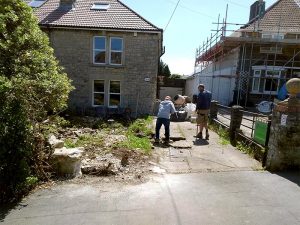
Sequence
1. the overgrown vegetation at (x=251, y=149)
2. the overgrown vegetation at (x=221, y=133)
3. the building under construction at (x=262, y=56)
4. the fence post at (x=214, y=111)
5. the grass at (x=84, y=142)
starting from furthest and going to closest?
the building under construction at (x=262, y=56) → the fence post at (x=214, y=111) → the overgrown vegetation at (x=221, y=133) → the grass at (x=84, y=142) → the overgrown vegetation at (x=251, y=149)

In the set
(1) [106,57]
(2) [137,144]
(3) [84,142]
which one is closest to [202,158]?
(2) [137,144]

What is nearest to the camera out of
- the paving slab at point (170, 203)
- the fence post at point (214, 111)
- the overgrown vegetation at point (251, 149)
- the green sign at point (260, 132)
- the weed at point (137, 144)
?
the paving slab at point (170, 203)

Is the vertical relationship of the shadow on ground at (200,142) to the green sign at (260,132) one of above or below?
below

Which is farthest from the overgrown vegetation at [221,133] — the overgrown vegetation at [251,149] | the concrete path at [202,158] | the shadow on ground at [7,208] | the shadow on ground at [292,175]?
the shadow on ground at [7,208]

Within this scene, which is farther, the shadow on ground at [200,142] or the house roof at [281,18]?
the house roof at [281,18]

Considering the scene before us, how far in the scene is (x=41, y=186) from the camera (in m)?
5.79

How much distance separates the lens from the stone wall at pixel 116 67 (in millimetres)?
17562

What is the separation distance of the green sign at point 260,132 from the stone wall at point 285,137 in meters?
0.53

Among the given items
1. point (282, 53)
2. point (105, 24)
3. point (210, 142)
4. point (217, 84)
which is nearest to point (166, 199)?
point (210, 142)

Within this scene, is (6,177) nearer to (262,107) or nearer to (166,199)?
(166,199)

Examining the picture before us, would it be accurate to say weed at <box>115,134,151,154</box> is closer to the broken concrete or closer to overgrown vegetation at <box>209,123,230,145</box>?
the broken concrete

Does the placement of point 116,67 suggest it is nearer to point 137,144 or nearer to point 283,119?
point 137,144

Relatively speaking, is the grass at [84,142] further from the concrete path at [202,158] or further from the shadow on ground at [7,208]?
the shadow on ground at [7,208]

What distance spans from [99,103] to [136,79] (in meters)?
2.88
